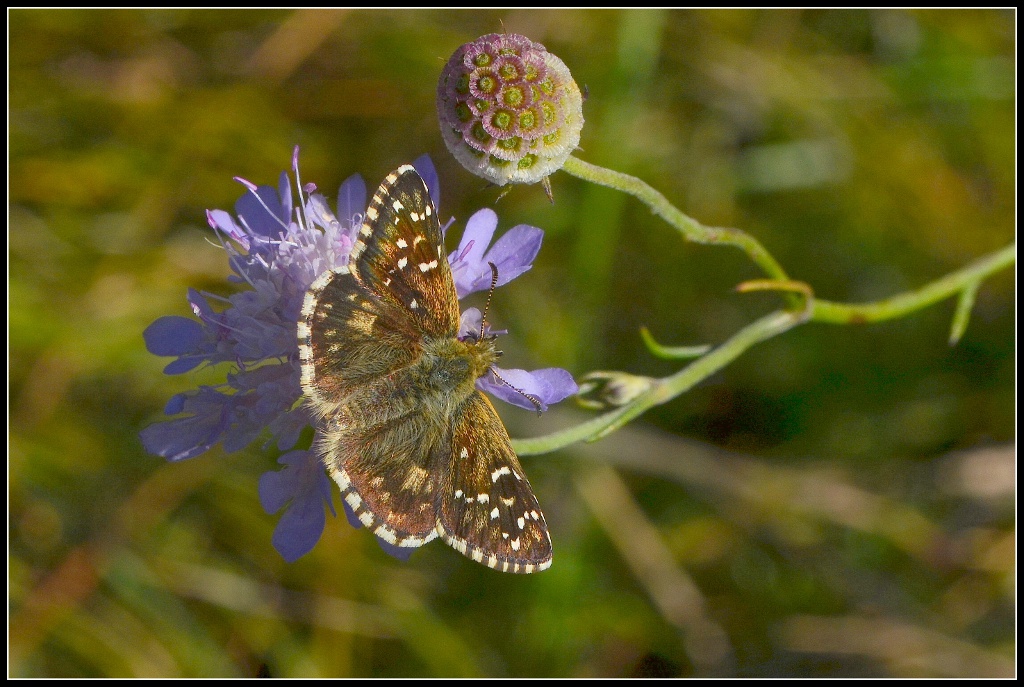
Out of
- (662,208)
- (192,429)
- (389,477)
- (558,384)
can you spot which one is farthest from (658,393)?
(192,429)

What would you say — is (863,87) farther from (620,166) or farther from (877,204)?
(620,166)

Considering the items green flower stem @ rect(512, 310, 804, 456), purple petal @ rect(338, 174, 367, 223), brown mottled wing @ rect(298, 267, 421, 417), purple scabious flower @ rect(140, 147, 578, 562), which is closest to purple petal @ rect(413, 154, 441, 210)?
purple scabious flower @ rect(140, 147, 578, 562)

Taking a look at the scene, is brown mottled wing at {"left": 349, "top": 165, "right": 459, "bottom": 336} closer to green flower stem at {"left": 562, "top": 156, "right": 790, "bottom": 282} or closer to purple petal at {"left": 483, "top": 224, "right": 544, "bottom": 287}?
purple petal at {"left": 483, "top": 224, "right": 544, "bottom": 287}

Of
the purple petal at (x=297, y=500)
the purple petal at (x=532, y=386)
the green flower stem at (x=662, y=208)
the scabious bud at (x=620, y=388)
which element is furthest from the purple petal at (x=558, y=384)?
the purple petal at (x=297, y=500)

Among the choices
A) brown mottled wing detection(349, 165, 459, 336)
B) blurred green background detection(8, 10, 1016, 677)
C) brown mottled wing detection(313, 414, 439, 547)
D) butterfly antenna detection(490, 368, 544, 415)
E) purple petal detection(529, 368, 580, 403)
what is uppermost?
brown mottled wing detection(349, 165, 459, 336)

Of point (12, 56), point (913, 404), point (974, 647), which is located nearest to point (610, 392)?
point (913, 404)

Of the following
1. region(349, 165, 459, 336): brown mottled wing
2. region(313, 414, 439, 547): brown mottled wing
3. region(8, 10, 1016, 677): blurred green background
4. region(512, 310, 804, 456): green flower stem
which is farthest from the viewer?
region(8, 10, 1016, 677): blurred green background
